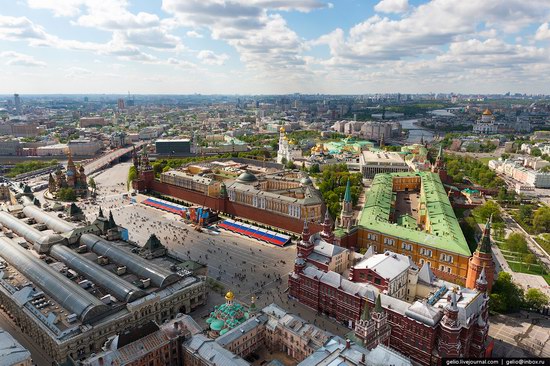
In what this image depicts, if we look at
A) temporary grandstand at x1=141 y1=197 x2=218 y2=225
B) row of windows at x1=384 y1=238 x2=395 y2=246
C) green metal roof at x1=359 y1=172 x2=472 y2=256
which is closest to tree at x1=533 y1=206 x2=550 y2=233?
green metal roof at x1=359 y1=172 x2=472 y2=256

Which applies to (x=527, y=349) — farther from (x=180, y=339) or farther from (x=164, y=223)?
(x=164, y=223)

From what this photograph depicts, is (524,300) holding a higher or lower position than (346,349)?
lower

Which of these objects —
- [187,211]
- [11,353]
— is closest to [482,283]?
[11,353]

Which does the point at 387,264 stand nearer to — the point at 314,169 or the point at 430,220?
the point at 430,220

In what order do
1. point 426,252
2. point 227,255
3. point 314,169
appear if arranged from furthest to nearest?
point 314,169
point 227,255
point 426,252

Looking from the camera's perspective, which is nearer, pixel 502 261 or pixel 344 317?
pixel 344 317

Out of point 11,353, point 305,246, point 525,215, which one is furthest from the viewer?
point 525,215

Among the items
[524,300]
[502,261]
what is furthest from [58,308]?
[502,261]

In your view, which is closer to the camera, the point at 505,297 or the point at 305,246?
the point at 505,297
